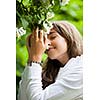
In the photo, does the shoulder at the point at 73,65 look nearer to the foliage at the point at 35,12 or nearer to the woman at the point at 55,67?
the woman at the point at 55,67

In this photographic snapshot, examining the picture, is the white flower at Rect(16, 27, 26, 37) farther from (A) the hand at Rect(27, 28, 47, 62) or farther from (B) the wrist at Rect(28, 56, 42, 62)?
(B) the wrist at Rect(28, 56, 42, 62)

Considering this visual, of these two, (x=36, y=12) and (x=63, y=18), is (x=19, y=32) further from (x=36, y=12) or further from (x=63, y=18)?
(x=63, y=18)

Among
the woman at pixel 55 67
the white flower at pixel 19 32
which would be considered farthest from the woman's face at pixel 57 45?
the white flower at pixel 19 32

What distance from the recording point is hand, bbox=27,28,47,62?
7.89ft

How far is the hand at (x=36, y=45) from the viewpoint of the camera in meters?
2.40

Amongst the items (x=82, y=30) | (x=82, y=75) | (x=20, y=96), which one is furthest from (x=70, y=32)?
(x=20, y=96)

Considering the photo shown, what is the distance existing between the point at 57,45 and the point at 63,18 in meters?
0.16

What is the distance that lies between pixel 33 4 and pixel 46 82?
1.53 ft

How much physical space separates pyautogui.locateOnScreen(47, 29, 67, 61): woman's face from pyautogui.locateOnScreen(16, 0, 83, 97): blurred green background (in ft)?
0.22

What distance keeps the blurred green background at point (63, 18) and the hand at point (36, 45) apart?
27 mm

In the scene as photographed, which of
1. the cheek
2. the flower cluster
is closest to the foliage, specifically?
the flower cluster

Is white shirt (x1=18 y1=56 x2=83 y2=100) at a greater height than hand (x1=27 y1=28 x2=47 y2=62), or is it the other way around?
hand (x1=27 y1=28 x2=47 y2=62)

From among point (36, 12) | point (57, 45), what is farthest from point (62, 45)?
point (36, 12)

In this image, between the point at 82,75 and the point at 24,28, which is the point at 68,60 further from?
the point at 24,28
